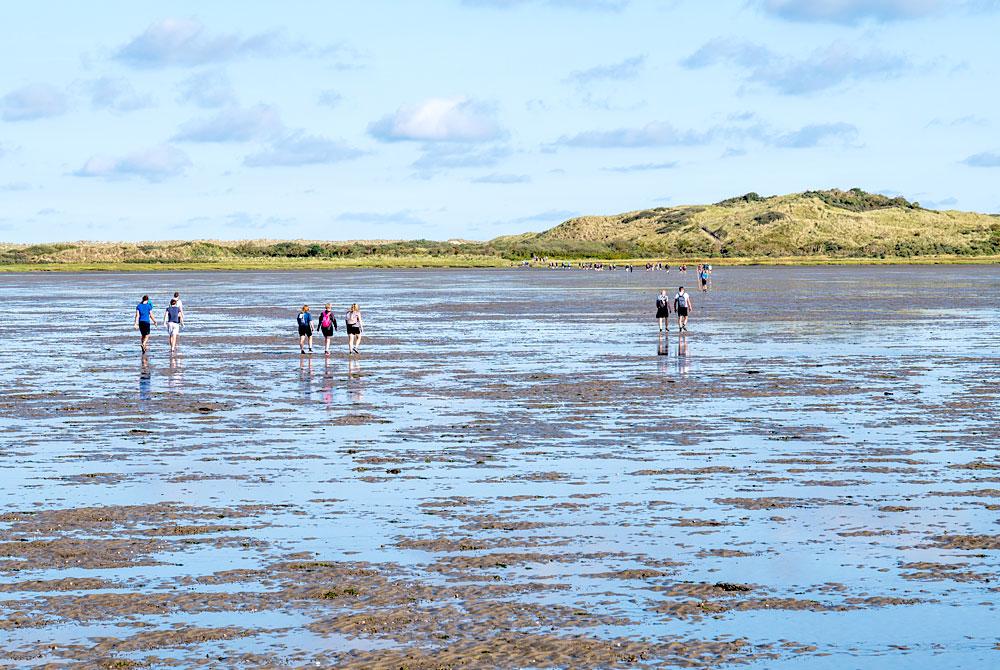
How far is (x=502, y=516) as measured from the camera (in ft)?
52.3

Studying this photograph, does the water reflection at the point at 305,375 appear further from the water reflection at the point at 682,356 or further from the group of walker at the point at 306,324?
the water reflection at the point at 682,356

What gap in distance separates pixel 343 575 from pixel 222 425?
11.5 metres

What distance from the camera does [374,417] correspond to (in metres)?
25.3

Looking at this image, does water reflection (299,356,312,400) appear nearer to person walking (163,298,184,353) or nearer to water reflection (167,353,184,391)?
water reflection (167,353,184,391)

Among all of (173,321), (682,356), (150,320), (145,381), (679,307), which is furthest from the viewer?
(679,307)

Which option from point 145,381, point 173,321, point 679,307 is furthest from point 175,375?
point 679,307

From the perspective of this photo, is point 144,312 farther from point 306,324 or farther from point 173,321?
point 306,324

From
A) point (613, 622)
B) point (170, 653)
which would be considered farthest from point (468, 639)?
point (170, 653)

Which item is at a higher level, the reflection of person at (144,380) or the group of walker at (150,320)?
the group of walker at (150,320)

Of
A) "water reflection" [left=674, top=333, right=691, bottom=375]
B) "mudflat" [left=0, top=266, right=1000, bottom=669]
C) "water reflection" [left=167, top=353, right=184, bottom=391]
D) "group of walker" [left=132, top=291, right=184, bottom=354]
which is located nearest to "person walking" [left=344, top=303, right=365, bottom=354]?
"mudflat" [left=0, top=266, right=1000, bottom=669]

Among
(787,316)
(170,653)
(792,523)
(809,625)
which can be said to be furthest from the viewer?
(787,316)

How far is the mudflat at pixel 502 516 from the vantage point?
11188mm

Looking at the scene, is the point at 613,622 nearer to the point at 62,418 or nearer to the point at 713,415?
the point at 713,415

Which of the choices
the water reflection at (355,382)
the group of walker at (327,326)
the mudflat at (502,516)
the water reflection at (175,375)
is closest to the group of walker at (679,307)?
the group of walker at (327,326)
